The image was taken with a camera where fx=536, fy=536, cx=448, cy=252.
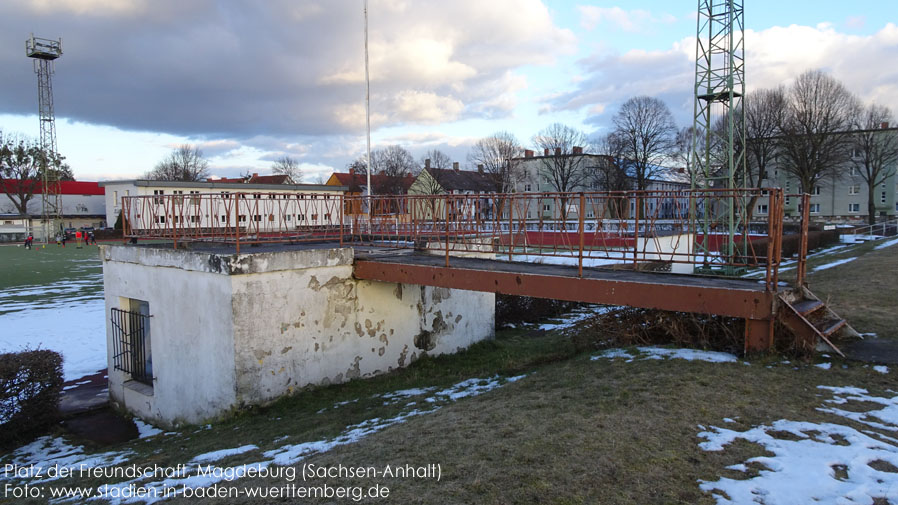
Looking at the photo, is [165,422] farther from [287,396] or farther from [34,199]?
[34,199]

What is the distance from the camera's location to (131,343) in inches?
393

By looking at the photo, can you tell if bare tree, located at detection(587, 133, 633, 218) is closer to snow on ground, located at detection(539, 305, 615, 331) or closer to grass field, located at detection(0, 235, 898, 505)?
snow on ground, located at detection(539, 305, 615, 331)

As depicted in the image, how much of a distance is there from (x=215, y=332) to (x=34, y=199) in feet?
273

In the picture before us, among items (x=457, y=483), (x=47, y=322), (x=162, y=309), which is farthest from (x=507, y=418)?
(x=47, y=322)

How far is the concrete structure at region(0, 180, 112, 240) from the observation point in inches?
2724

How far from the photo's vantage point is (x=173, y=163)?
77188 millimetres

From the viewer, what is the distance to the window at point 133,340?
9844mm

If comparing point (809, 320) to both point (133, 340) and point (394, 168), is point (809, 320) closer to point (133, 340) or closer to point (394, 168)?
point (133, 340)

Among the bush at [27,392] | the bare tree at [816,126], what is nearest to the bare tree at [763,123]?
the bare tree at [816,126]

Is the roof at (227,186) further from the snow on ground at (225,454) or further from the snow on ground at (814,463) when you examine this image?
the snow on ground at (814,463)

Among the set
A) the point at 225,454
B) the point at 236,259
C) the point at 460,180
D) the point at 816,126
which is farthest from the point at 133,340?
the point at 460,180

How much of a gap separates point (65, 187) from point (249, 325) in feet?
280

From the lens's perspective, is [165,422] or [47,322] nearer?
[165,422]

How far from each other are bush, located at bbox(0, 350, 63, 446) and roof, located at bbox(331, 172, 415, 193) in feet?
156
